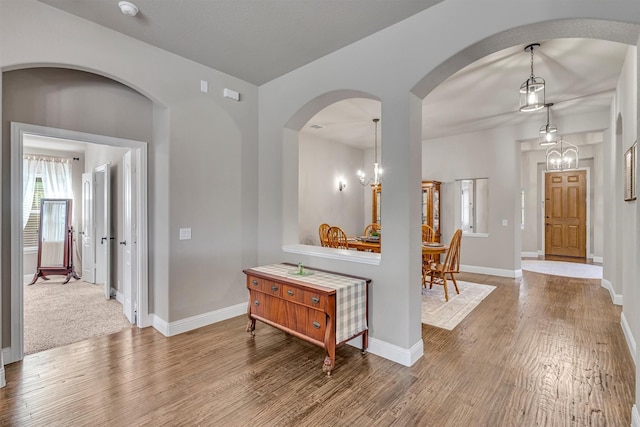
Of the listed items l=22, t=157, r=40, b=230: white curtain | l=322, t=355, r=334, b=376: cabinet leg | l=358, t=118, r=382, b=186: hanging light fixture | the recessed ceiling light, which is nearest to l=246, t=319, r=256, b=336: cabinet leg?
l=322, t=355, r=334, b=376: cabinet leg

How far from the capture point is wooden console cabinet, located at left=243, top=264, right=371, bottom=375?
248cm

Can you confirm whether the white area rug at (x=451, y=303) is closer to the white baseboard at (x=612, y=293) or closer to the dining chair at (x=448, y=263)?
the dining chair at (x=448, y=263)

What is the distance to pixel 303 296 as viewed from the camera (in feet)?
8.68

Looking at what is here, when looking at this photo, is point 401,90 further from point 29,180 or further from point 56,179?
point 29,180

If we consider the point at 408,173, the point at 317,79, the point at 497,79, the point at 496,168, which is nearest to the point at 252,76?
the point at 317,79

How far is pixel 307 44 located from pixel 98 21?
6.14ft

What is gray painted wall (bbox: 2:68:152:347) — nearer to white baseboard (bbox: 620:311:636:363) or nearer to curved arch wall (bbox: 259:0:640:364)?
curved arch wall (bbox: 259:0:640:364)

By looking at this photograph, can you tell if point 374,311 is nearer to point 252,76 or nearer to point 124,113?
point 252,76

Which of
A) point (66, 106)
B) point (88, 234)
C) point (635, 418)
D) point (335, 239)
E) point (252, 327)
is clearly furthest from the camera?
point (88, 234)

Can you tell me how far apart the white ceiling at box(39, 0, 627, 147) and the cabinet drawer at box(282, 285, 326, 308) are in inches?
93.4

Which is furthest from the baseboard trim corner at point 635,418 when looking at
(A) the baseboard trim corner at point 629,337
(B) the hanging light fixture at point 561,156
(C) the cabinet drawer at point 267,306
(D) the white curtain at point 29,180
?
(D) the white curtain at point 29,180

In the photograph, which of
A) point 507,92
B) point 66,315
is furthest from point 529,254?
point 66,315

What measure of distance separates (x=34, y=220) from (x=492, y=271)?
29.9ft

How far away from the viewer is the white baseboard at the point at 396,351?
2.62 metres
